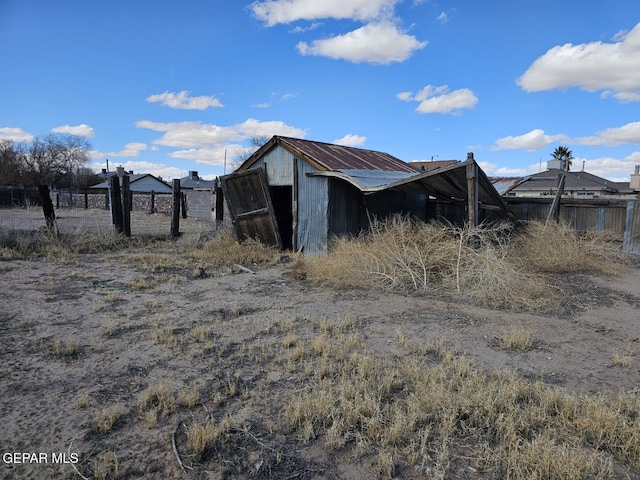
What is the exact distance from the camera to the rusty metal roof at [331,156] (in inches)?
411

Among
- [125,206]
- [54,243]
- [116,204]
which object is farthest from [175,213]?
[54,243]

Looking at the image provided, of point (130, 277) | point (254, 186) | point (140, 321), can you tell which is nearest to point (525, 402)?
point (140, 321)

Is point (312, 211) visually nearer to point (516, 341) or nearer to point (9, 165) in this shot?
point (516, 341)

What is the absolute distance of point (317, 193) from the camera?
10.4 m

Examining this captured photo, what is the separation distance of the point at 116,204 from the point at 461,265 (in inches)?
410

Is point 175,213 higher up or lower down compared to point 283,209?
lower down

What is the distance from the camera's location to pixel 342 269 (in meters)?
7.71

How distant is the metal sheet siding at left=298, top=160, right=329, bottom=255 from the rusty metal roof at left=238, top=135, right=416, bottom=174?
32 cm

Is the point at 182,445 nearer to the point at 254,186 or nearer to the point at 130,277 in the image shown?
the point at 130,277

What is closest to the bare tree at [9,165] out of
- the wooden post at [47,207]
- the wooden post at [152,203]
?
the wooden post at [152,203]

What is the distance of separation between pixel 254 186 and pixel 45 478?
9.80 m

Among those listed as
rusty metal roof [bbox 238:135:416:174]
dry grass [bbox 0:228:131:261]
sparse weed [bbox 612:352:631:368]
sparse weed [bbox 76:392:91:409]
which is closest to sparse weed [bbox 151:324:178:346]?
sparse weed [bbox 76:392:91:409]

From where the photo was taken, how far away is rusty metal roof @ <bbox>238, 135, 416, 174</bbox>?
10.4 m

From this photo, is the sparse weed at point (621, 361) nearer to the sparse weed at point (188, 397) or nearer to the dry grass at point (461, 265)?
the dry grass at point (461, 265)
